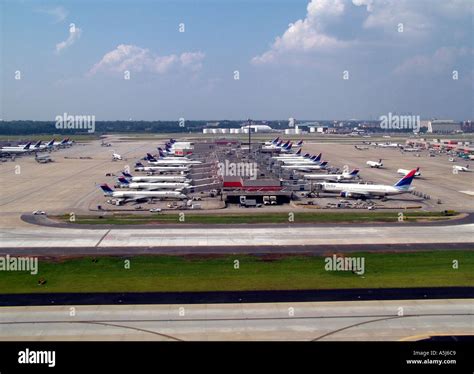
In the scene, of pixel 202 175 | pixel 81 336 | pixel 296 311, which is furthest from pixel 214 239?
pixel 202 175

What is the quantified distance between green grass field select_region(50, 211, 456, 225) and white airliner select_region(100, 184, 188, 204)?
37.6 ft

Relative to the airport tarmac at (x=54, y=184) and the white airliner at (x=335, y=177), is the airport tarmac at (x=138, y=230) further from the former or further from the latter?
the white airliner at (x=335, y=177)

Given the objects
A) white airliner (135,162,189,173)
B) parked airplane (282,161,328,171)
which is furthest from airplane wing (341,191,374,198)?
white airliner (135,162,189,173)

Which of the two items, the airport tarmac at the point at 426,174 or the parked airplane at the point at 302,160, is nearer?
the airport tarmac at the point at 426,174

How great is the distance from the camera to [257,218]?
64.4 m

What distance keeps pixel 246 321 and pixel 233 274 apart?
10.1 metres

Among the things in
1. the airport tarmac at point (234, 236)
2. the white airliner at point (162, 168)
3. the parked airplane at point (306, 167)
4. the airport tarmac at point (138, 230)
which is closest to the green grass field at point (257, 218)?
the airport tarmac at point (234, 236)

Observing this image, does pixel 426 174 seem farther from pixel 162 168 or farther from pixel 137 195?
pixel 137 195

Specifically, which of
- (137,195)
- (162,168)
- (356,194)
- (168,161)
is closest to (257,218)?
(137,195)

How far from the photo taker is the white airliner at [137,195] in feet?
259

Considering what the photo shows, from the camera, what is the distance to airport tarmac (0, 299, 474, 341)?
27.7m

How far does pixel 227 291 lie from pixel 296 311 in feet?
20.2

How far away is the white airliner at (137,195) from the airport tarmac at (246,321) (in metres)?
47.5
